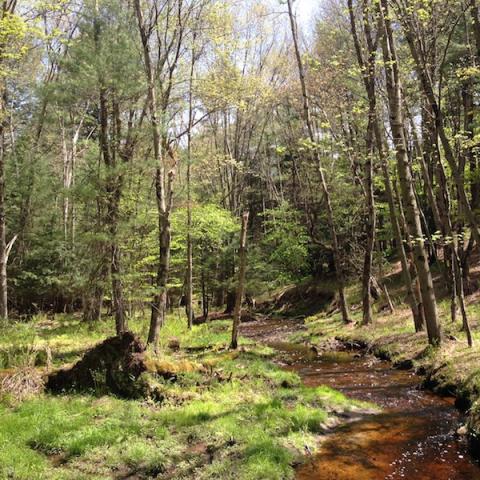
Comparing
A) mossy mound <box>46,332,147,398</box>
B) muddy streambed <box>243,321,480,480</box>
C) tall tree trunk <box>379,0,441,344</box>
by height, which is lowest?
muddy streambed <box>243,321,480,480</box>

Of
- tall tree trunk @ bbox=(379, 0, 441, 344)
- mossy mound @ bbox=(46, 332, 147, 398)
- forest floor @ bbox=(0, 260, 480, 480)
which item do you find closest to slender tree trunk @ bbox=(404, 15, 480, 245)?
tall tree trunk @ bbox=(379, 0, 441, 344)

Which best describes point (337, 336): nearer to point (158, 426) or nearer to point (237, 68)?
point (158, 426)

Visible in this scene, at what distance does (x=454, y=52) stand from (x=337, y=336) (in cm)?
1077

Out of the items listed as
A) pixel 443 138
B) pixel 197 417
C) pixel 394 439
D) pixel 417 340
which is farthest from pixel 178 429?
pixel 417 340

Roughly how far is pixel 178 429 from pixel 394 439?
336 cm

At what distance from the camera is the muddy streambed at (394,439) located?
6.45m

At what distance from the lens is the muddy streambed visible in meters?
6.45

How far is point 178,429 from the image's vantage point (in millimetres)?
7617

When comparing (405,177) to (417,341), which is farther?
(417,341)

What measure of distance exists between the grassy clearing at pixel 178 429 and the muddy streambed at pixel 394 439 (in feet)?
1.57

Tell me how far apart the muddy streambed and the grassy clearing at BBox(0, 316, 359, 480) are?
0.48m

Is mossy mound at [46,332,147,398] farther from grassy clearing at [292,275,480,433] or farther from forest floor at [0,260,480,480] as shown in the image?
grassy clearing at [292,275,480,433]

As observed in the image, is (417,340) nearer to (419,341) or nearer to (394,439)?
(419,341)

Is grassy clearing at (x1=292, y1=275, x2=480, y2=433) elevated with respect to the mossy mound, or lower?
lower
